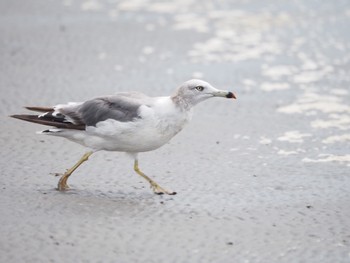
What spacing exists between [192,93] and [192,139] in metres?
1.54

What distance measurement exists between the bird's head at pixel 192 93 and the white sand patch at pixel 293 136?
1.50 meters

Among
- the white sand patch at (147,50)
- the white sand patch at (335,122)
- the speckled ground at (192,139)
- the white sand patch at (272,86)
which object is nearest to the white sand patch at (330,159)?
the speckled ground at (192,139)

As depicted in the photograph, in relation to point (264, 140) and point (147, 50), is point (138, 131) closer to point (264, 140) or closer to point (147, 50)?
point (264, 140)

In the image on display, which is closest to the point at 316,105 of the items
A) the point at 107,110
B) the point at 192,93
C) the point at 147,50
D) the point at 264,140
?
the point at 264,140

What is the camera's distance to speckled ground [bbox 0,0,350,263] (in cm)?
520

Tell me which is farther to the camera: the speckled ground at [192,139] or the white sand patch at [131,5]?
the white sand patch at [131,5]

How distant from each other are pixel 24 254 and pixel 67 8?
336 inches

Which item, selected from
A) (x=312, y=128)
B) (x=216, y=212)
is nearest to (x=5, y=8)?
(x=312, y=128)

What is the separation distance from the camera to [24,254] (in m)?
4.82

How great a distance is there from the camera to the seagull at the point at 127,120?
5.93 m

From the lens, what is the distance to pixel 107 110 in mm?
6105

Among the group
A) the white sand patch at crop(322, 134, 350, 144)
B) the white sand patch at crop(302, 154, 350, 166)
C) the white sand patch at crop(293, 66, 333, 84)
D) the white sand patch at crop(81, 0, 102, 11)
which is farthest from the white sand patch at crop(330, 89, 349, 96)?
the white sand patch at crop(81, 0, 102, 11)

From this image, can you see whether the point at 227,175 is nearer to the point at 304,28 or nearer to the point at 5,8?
the point at 304,28

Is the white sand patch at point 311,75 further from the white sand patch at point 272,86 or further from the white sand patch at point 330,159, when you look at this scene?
the white sand patch at point 330,159
